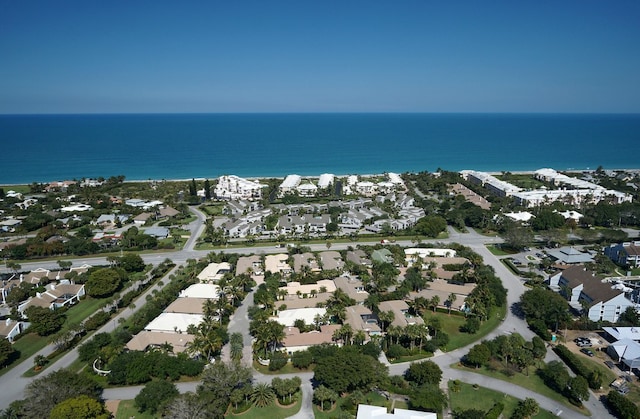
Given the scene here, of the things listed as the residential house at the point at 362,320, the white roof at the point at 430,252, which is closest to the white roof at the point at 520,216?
the white roof at the point at 430,252

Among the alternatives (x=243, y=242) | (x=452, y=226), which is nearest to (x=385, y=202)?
(x=452, y=226)

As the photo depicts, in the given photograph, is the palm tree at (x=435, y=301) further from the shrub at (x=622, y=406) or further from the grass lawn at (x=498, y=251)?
the grass lawn at (x=498, y=251)

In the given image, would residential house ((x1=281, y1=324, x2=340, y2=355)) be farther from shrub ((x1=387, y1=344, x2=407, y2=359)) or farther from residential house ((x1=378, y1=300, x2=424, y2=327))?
residential house ((x1=378, y1=300, x2=424, y2=327))

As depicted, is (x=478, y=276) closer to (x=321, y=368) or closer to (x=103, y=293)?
(x=321, y=368)

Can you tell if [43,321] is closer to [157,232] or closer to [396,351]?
[157,232]

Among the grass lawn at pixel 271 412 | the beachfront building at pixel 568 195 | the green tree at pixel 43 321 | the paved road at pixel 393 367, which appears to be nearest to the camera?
the grass lawn at pixel 271 412

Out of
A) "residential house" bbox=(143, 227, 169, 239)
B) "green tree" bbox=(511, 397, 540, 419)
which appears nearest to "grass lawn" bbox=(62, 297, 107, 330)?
"residential house" bbox=(143, 227, 169, 239)
